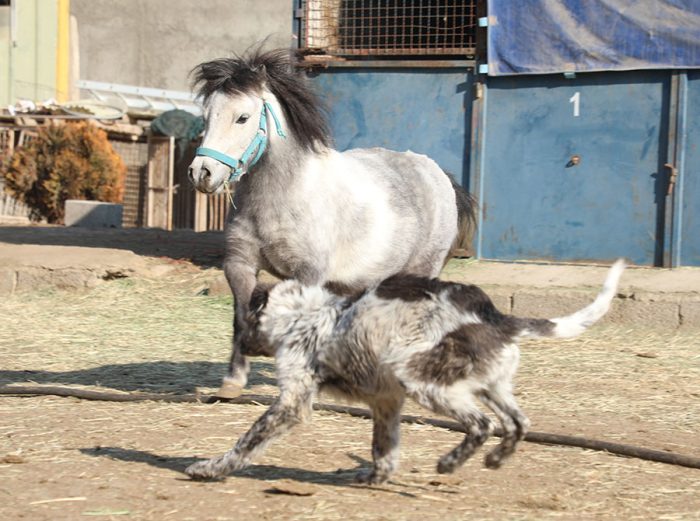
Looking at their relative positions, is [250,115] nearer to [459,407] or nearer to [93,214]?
[459,407]

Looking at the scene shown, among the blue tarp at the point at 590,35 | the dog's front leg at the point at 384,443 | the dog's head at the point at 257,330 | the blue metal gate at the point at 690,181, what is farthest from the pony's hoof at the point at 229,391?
the blue tarp at the point at 590,35

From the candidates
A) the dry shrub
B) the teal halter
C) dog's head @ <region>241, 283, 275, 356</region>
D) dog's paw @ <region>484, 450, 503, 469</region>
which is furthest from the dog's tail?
the dry shrub

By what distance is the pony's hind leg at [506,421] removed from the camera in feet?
15.1

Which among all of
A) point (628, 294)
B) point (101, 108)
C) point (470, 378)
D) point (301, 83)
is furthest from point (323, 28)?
point (101, 108)

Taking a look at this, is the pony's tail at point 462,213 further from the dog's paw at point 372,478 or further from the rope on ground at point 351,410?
the dog's paw at point 372,478

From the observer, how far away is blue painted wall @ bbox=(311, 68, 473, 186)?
1212 cm

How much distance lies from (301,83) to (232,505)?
3.29 m

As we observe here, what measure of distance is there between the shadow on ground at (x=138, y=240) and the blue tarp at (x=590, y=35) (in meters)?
3.96

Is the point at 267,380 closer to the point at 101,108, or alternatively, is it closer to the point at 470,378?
the point at 470,378

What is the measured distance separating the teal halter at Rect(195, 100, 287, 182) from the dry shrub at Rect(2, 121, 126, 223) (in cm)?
1502

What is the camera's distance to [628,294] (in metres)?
10.0

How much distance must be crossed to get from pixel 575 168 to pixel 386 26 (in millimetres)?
2633

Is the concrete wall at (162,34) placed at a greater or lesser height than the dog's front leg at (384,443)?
greater

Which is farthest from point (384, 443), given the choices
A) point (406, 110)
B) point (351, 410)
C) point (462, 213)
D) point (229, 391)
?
point (406, 110)
